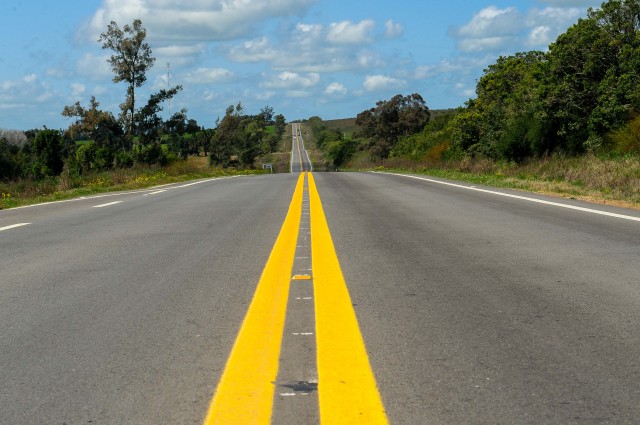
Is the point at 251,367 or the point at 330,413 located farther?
the point at 251,367

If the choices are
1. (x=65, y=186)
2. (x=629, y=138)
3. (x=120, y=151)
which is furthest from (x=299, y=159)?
(x=65, y=186)

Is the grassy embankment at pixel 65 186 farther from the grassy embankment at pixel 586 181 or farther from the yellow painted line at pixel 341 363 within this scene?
the yellow painted line at pixel 341 363

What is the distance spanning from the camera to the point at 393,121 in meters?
92.6

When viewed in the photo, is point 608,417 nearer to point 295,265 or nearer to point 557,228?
point 295,265

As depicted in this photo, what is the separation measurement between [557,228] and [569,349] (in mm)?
5682

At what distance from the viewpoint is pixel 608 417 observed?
2.94 metres

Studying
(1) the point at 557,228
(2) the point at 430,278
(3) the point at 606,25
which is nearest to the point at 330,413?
(2) the point at 430,278

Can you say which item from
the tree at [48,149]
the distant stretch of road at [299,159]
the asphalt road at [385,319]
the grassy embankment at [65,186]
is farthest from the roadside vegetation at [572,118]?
the distant stretch of road at [299,159]

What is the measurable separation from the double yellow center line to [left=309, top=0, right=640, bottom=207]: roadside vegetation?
982 cm

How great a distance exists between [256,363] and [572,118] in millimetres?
32524

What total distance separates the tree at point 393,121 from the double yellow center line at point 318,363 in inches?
3379

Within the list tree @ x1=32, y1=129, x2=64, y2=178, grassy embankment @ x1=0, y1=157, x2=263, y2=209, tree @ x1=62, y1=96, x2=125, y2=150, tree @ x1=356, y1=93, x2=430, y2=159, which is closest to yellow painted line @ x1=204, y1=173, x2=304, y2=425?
grassy embankment @ x1=0, y1=157, x2=263, y2=209

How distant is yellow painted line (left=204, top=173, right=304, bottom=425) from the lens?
3.03m

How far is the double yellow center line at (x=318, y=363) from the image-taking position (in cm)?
302
